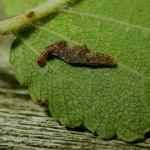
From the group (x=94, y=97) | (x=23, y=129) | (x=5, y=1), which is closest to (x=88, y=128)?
(x=94, y=97)

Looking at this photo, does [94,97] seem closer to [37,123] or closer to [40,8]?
[37,123]

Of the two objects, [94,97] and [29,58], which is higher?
[29,58]

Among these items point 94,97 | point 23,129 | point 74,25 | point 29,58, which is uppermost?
point 74,25
